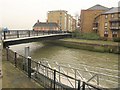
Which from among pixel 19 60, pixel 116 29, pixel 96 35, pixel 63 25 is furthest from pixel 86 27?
pixel 19 60

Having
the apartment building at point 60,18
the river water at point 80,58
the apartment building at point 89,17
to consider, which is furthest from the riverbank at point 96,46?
the apartment building at point 60,18

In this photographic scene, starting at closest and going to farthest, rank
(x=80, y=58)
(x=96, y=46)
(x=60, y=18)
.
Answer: (x=80, y=58) < (x=96, y=46) < (x=60, y=18)

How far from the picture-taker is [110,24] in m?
54.5

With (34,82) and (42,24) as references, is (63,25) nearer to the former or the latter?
(42,24)

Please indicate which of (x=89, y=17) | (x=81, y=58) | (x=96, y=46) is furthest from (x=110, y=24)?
(x=81, y=58)

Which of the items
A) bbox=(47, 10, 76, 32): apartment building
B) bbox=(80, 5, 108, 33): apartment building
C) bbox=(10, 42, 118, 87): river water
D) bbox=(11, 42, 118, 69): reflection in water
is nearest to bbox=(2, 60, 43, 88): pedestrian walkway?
bbox=(10, 42, 118, 87): river water

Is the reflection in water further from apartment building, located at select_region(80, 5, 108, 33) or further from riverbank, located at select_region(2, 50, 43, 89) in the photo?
apartment building, located at select_region(80, 5, 108, 33)

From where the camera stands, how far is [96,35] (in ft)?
190

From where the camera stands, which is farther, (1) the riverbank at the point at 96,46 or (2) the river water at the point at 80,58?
(1) the riverbank at the point at 96,46

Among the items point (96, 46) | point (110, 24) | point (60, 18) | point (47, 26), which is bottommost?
point (96, 46)

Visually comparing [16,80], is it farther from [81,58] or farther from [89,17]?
[89,17]

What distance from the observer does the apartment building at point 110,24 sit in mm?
52250

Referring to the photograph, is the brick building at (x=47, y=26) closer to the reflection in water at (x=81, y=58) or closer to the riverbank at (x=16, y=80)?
the reflection in water at (x=81, y=58)

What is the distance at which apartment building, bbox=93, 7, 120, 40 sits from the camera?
52250mm
